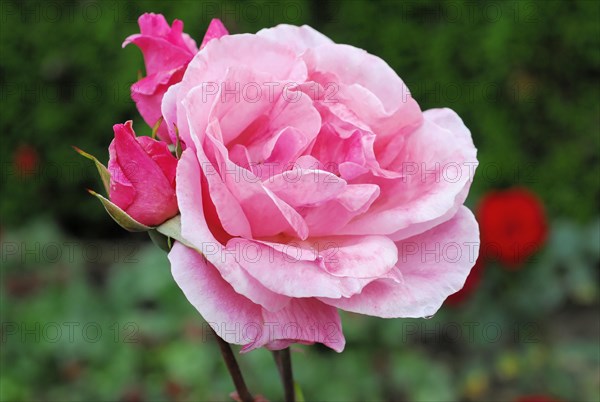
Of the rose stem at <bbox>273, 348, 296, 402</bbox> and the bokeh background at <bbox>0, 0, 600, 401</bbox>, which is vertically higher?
the rose stem at <bbox>273, 348, 296, 402</bbox>

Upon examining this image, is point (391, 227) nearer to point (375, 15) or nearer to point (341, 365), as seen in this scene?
point (341, 365)

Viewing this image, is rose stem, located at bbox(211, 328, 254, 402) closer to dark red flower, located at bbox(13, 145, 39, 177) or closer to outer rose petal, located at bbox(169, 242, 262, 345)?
outer rose petal, located at bbox(169, 242, 262, 345)

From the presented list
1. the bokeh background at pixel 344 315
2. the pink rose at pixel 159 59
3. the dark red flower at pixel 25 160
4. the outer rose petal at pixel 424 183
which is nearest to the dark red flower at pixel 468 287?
the bokeh background at pixel 344 315

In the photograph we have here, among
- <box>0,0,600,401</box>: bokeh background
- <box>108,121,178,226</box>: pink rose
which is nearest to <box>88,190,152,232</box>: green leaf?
<box>108,121,178,226</box>: pink rose

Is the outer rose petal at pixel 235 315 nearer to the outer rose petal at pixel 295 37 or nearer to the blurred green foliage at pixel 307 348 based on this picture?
the outer rose petal at pixel 295 37

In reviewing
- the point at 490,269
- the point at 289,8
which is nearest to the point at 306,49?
the point at 490,269
